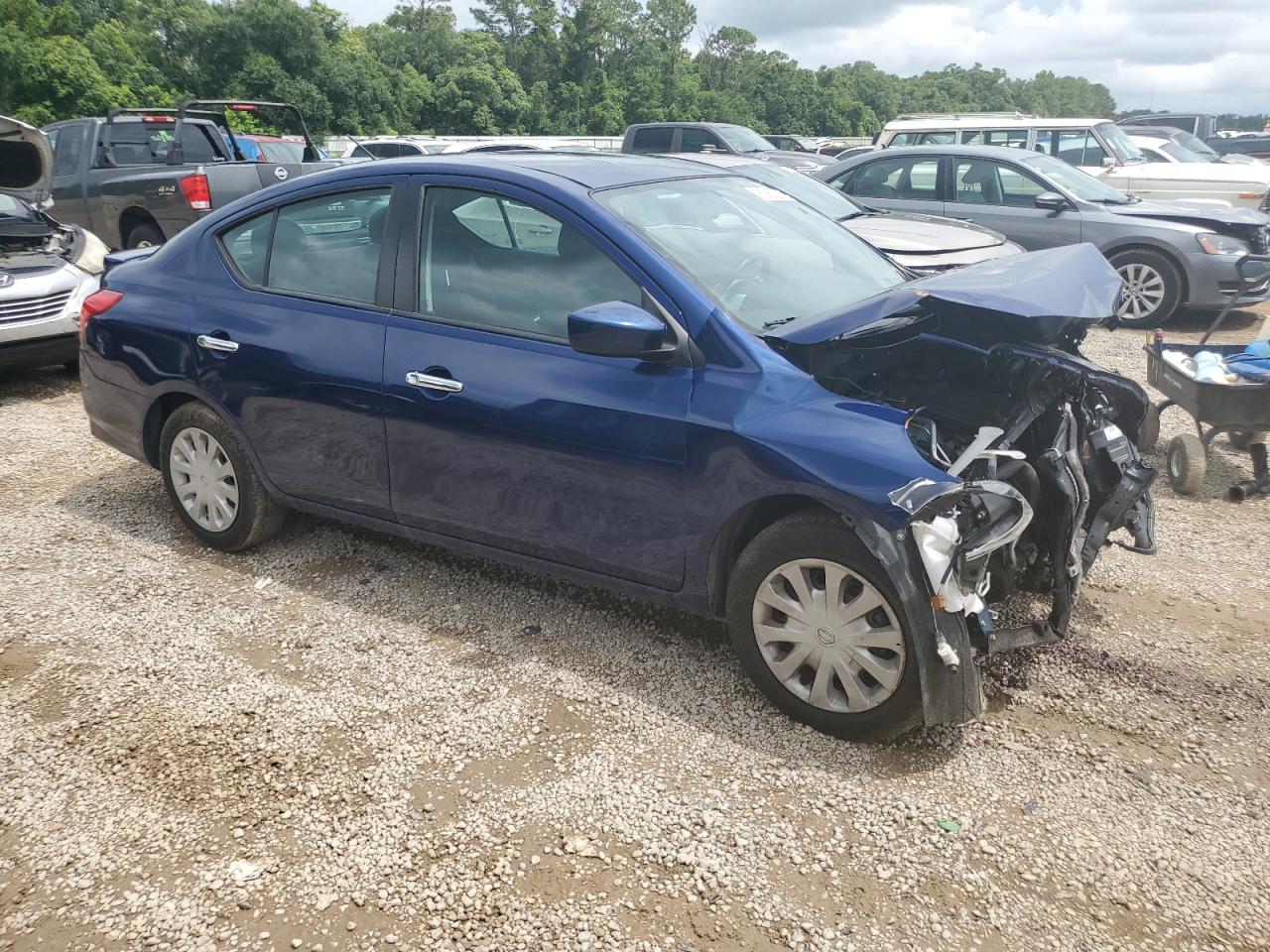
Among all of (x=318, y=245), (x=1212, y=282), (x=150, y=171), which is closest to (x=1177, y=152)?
(x=1212, y=282)

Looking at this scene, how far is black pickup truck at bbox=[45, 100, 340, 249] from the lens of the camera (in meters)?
9.57

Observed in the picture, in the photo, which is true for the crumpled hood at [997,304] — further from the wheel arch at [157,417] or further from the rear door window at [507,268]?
the wheel arch at [157,417]

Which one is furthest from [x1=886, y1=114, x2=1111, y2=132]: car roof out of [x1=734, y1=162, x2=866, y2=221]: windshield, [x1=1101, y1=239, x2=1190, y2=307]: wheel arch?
[x1=734, y1=162, x2=866, y2=221]: windshield

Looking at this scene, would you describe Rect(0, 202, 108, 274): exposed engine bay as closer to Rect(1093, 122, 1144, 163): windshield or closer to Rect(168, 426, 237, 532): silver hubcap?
Rect(168, 426, 237, 532): silver hubcap

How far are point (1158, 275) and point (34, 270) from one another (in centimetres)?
958

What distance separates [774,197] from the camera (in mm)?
4273

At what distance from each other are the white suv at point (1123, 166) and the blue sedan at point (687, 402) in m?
9.87

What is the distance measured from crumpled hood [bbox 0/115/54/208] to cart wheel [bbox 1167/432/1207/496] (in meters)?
7.46

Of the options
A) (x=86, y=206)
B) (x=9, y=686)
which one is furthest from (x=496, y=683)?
(x=86, y=206)

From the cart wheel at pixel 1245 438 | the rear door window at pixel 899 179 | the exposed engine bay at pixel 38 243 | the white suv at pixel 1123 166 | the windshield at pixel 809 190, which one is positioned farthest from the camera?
the white suv at pixel 1123 166

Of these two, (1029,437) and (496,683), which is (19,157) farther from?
(1029,437)

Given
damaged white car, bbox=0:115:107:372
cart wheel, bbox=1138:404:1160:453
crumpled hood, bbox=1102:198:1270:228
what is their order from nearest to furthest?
1. cart wheel, bbox=1138:404:1160:453
2. damaged white car, bbox=0:115:107:372
3. crumpled hood, bbox=1102:198:1270:228

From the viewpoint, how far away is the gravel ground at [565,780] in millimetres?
2455

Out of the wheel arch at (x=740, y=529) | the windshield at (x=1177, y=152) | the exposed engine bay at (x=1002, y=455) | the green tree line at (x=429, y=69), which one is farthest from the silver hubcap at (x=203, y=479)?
the green tree line at (x=429, y=69)
